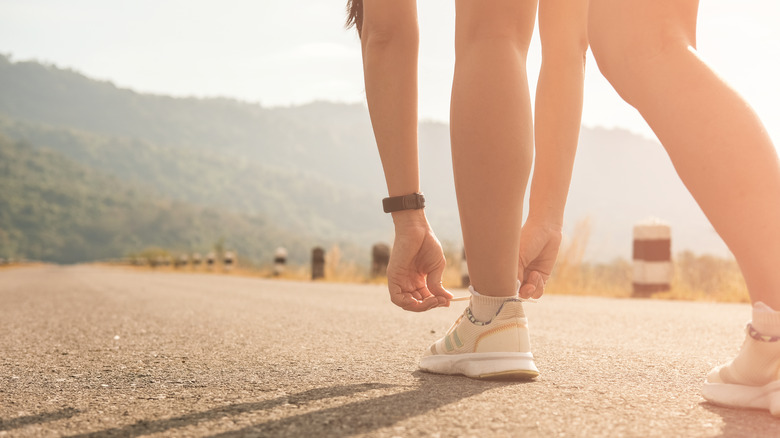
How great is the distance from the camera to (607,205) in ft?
489

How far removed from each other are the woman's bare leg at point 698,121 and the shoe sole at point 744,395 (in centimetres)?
18

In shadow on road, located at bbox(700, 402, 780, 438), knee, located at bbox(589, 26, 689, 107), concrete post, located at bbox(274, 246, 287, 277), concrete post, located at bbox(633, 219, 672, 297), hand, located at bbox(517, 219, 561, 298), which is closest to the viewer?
shadow on road, located at bbox(700, 402, 780, 438)

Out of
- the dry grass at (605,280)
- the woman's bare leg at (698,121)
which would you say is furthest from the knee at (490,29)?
the dry grass at (605,280)

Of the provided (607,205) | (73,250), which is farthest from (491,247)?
(607,205)

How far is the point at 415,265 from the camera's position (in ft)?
6.68

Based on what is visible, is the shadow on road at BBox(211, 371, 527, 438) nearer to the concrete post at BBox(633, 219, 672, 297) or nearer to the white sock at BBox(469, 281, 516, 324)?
the white sock at BBox(469, 281, 516, 324)

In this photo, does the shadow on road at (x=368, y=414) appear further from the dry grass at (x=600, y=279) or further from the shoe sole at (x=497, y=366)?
the dry grass at (x=600, y=279)

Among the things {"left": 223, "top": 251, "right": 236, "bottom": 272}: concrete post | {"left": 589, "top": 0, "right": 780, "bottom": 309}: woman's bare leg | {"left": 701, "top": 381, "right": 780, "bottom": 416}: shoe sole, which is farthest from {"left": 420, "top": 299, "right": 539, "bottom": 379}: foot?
{"left": 223, "top": 251, "right": 236, "bottom": 272}: concrete post

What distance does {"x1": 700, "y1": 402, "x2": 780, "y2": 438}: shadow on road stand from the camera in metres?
1.22

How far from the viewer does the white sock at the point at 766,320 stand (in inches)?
51.5

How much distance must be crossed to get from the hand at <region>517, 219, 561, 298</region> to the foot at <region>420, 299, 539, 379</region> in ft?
0.83

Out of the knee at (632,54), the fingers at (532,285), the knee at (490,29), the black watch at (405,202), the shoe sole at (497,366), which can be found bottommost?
the shoe sole at (497,366)

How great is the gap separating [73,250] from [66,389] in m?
113

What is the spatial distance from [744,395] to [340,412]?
0.84 meters
